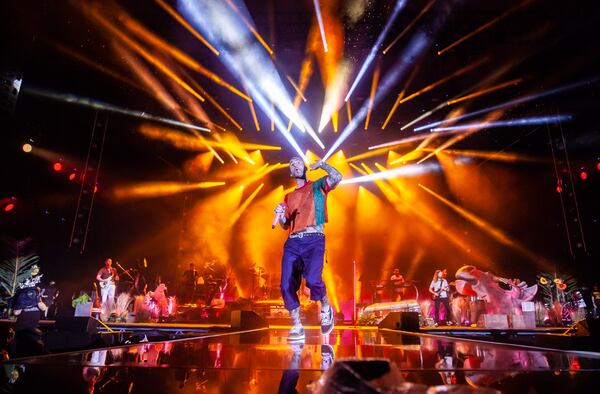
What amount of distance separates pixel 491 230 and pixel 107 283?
13.1m

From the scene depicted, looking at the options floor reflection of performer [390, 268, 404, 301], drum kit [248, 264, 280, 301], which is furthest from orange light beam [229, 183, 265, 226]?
floor reflection of performer [390, 268, 404, 301]

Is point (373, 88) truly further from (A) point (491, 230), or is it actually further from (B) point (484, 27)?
(A) point (491, 230)

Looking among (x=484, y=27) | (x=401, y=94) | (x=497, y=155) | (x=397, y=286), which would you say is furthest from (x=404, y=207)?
(x=484, y=27)

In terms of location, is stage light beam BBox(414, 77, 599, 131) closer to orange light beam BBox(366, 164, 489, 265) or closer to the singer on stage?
orange light beam BBox(366, 164, 489, 265)

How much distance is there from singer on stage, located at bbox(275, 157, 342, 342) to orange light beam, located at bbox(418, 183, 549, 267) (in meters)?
10.1

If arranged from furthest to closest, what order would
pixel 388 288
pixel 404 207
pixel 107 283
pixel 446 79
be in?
1. pixel 404 207
2. pixel 388 288
3. pixel 107 283
4. pixel 446 79

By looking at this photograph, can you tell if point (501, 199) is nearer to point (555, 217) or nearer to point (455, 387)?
point (555, 217)

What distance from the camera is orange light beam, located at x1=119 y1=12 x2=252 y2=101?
7043 mm

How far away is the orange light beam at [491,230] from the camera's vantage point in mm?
10898

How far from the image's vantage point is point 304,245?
12.6 ft

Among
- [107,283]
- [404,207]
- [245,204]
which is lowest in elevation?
[107,283]

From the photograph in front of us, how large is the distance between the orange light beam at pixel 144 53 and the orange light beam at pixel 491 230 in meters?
9.83

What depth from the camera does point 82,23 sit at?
639 centimetres

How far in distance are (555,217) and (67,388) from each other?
12.6 meters
